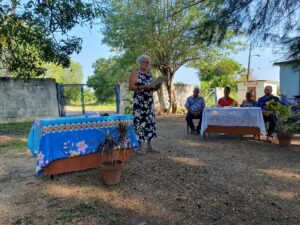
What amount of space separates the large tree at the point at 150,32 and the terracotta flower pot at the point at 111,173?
823cm

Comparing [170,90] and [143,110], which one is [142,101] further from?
[170,90]

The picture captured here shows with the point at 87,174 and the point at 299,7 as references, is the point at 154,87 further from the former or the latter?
the point at 299,7

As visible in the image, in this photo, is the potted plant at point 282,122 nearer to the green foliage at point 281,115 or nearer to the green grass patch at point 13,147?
the green foliage at point 281,115

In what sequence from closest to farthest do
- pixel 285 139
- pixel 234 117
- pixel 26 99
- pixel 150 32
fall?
pixel 285 139 < pixel 234 117 < pixel 26 99 < pixel 150 32

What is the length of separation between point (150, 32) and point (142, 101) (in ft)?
25.3

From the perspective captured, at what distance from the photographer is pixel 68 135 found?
3.39 meters

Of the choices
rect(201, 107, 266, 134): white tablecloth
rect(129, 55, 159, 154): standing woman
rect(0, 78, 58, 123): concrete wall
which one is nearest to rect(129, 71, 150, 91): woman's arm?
rect(129, 55, 159, 154): standing woman

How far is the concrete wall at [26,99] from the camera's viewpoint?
31.6ft

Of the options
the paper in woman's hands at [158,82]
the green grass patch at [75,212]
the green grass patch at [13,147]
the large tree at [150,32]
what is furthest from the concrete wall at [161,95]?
the green grass patch at [75,212]

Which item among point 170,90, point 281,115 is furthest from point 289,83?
Answer: point 281,115

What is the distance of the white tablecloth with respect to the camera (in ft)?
17.9

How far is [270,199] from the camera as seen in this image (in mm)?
2738

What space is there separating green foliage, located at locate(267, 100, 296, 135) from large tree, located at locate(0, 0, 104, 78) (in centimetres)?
353

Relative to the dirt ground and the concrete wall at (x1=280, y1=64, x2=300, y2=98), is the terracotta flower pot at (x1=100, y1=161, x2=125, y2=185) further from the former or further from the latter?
the concrete wall at (x1=280, y1=64, x2=300, y2=98)
